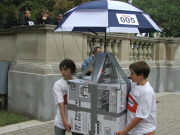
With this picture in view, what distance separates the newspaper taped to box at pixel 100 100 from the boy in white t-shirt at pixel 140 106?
0.26ft

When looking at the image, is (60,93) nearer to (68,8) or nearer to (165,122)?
(165,122)

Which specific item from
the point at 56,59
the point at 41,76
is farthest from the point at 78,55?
the point at 41,76

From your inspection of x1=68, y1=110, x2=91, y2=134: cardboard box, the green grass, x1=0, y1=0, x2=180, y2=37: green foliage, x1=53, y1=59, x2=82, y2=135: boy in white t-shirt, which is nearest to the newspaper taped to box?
x1=68, y1=110, x2=91, y2=134: cardboard box

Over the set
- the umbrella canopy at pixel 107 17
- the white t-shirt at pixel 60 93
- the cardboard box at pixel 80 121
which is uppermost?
the umbrella canopy at pixel 107 17

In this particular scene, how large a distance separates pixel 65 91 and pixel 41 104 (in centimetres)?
376

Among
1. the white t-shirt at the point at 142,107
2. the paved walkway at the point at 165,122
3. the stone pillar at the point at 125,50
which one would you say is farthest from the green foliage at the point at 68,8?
the white t-shirt at the point at 142,107

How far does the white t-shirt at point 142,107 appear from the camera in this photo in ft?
11.7

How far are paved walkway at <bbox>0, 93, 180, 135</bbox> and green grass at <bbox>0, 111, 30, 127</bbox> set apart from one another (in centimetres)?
60

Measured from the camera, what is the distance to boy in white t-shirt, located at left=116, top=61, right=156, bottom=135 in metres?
3.55

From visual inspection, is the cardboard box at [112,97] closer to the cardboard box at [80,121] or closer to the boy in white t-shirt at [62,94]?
the cardboard box at [80,121]

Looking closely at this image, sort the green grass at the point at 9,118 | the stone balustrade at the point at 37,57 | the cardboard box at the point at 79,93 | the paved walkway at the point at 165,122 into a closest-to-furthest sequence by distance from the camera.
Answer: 1. the cardboard box at the point at 79,93
2. the paved walkway at the point at 165,122
3. the green grass at the point at 9,118
4. the stone balustrade at the point at 37,57

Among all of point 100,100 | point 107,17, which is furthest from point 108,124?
point 107,17

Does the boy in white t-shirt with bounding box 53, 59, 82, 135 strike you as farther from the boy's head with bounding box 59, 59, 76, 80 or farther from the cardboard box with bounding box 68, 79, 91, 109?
the cardboard box with bounding box 68, 79, 91, 109

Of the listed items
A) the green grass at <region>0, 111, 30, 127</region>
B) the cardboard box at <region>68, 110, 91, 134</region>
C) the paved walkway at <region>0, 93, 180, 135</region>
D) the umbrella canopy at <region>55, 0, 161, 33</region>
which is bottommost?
the paved walkway at <region>0, 93, 180, 135</region>
